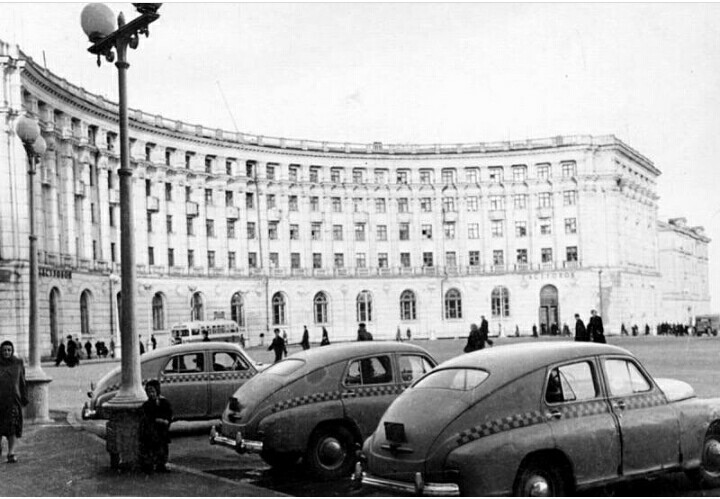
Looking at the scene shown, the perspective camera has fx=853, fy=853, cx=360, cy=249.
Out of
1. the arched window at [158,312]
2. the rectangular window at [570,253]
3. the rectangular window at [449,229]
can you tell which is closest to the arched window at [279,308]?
the arched window at [158,312]

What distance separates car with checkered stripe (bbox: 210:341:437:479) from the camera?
36.7 ft

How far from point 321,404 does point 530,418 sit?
385 cm

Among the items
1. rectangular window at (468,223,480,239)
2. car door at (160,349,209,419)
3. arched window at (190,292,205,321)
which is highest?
rectangular window at (468,223,480,239)

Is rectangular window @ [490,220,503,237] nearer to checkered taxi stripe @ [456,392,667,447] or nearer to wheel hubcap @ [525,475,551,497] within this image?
checkered taxi stripe @ [456,392,667,447]

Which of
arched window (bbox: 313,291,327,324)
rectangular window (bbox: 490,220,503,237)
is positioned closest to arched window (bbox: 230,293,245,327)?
arched window (bbox: 313,291,327,324)

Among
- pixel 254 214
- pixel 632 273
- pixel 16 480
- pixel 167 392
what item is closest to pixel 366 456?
pixel 16 480

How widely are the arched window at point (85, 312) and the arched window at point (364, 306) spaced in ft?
95.6

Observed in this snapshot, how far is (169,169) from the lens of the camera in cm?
6644

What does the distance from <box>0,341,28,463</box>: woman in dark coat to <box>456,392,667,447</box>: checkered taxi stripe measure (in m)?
7.56

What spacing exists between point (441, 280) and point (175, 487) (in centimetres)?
6959

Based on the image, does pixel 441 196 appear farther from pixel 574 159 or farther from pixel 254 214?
pixel 254 214

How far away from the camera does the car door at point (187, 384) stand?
1606 cm

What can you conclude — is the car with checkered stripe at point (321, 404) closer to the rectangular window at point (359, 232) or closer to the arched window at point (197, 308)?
the arched window at point (197, 308)

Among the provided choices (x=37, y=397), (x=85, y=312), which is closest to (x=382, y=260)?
(x=85, y=312)
